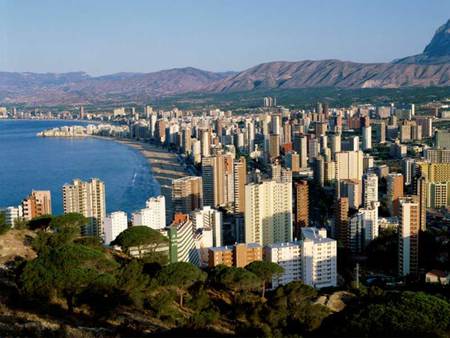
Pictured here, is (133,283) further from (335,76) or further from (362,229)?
(335,76)

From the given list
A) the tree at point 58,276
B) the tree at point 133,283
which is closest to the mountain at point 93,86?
the tree at point 133,283

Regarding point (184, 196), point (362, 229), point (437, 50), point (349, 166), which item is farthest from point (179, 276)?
point (437, 50)

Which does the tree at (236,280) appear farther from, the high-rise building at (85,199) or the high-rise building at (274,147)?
the high-rise building at (274,147)

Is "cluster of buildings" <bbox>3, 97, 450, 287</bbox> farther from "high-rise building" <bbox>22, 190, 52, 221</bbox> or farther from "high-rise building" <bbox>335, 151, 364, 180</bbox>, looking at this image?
"high-rise building" <bbox>22, 190, 52, 221</bbox>

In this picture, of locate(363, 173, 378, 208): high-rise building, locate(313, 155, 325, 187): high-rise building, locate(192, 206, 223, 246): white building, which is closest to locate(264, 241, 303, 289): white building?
locate(192, 206, 223, 246): white building

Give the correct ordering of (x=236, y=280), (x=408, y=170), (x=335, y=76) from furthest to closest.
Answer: (x=335, y=76) → (x=408, y=170) → (x=236, y=280)
